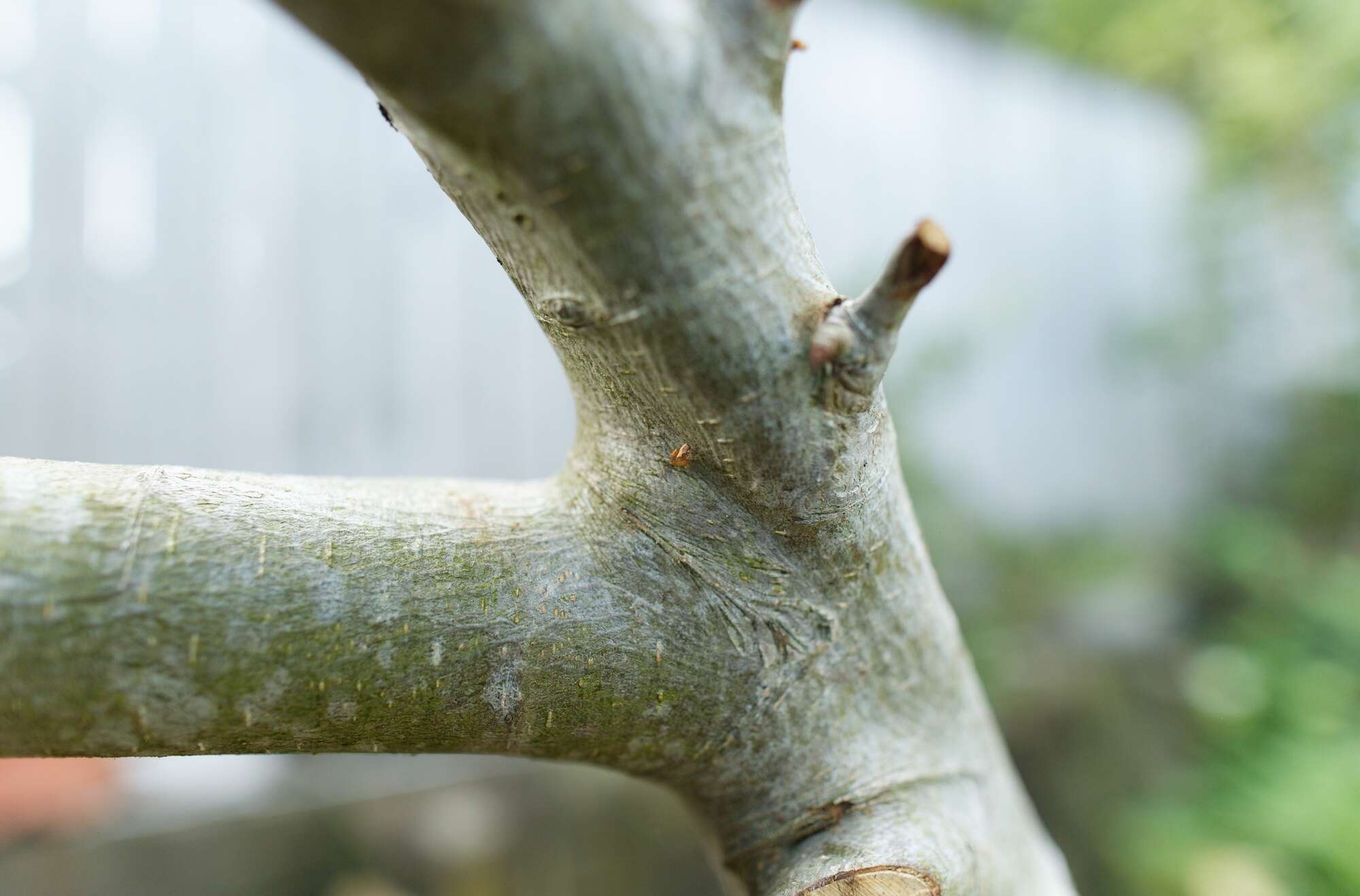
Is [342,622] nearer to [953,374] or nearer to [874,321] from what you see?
[874,321]

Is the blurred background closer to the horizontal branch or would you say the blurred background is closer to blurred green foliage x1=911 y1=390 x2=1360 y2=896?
blurred green foliage x1=911 y1=390 x2=1360 y2=896

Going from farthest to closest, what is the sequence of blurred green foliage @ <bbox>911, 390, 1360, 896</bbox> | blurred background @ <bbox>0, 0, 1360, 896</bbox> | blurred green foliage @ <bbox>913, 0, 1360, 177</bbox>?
blurred green foliage @ <bbox>913, 0, 1360, 177</bbox>, blurred green foliage @ <bbox>911, 390, 1360, 896</bbox>, blurred background @ <bbox>0, 0, 1360, 896</bbox>

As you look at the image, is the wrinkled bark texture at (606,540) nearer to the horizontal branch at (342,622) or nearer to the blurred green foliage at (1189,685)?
the horizontal branch at (342,622)

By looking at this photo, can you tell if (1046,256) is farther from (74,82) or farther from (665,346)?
(665,346)

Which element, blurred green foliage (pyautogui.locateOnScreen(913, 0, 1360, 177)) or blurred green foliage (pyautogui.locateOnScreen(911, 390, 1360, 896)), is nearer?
blurred green foliage (pyautogui.locateOnScreen(911, 390, 1360, 896))

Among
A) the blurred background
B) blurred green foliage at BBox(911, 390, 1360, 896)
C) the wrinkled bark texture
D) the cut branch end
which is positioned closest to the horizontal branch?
the wrinkled bark texture

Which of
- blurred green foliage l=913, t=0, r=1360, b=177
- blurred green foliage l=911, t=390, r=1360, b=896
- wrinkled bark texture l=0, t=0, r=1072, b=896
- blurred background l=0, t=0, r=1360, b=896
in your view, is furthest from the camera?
blurred green foliage l=913, t=0, r=1360, b=177

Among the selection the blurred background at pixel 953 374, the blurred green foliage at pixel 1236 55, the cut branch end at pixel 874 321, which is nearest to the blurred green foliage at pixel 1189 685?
the blurred background at pixel 953 374
